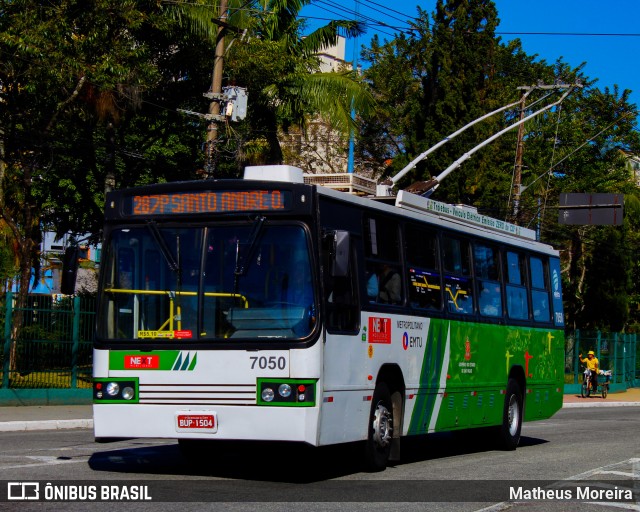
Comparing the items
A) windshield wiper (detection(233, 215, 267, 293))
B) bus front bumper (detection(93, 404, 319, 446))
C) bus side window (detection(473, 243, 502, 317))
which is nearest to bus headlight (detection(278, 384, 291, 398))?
bus front bumper (detection(93, 404, 319, 446))

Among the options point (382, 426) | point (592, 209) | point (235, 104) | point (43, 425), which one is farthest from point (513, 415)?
point (592, 209)

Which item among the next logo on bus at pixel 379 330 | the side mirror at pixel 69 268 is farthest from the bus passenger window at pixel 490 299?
the side mirror at pixel 69 268

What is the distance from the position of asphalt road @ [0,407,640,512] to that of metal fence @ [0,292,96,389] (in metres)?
4.65

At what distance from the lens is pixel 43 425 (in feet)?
61.3

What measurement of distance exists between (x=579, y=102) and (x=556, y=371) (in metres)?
40.4

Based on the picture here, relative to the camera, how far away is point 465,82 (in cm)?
4131

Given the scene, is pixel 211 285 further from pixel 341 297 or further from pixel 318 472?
pixel 318 472

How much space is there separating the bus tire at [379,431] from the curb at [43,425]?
26.2 feet

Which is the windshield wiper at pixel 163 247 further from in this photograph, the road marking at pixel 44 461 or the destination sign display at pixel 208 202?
the road marking at pixel 44 461

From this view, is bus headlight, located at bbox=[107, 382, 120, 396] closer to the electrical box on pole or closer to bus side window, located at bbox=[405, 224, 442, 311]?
bus side window, located at bbox=[405, 224, 442, 311]

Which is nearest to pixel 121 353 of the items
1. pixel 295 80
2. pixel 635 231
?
pixel 295 80

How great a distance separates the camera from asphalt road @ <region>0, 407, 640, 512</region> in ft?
31.3

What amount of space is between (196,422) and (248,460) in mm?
2619

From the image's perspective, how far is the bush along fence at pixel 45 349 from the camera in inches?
858
